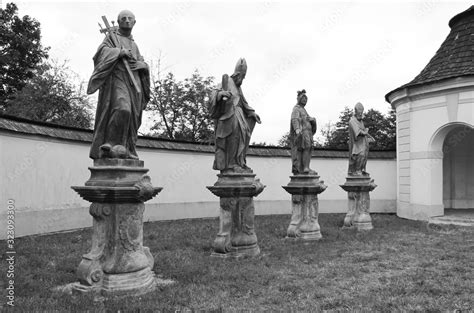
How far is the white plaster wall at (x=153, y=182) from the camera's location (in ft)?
30.1

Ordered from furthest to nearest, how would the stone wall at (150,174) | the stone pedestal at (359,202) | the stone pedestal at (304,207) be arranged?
1. the stone pedestal at (359,202)
2. the stone wall at (150,174)
3. the stone pedestal at (304,207)

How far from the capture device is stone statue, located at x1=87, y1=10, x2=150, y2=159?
4.76 meters

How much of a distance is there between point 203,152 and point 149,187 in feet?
31.1

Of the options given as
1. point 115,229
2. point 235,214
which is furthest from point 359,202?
point 115,229

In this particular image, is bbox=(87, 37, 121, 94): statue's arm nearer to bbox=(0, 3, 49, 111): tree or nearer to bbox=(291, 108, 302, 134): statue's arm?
bbox=(291, 108, 302, 134): statue's arm

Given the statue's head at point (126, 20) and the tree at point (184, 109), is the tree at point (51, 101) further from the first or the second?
the statue's head at point (126, 20)

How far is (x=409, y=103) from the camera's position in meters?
13.8

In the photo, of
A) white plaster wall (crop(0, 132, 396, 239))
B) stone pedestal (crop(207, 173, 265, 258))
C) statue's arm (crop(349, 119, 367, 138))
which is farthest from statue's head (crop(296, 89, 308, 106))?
white plaster wall (crop(0, 132, 396, 239))

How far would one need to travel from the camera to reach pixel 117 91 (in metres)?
4.81

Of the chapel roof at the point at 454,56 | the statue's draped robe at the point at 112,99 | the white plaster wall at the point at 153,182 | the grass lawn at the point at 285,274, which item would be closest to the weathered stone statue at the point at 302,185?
the grass lawn at the point at 285,274

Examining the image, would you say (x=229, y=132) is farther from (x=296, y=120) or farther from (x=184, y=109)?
(x=184, y=109)

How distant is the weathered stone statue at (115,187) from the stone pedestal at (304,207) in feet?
15.1

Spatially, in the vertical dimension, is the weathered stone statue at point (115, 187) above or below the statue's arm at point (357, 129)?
below

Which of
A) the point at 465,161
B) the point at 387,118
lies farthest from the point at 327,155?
the point at 387,118
